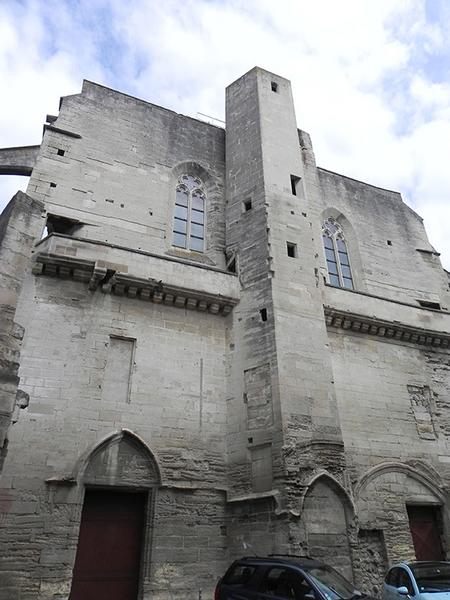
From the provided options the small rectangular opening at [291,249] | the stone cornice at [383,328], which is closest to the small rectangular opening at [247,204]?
the small rectangular opening at [291,249]

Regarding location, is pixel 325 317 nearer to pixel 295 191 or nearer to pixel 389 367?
pixel 389 367

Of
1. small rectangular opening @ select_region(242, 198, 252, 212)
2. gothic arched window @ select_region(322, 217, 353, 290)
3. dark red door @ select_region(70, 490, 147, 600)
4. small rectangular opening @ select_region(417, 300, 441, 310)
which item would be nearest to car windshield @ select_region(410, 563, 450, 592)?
dark red door @ select_region(70, 490, 147, 600)

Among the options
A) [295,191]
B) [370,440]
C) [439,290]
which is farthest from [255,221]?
[439,290]

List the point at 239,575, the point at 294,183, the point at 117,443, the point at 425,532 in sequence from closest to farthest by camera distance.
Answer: the point at 239,575 < the point at 117,443 < the point at 425,532 < the point at 294,183

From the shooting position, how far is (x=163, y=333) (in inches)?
388

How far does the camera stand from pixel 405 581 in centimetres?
627

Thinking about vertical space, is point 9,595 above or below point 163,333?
below

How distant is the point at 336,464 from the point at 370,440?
1989 mm

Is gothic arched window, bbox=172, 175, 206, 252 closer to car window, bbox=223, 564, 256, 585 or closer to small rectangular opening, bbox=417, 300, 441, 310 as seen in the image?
small rectangular opening, bbox=417, 300, 441, 310

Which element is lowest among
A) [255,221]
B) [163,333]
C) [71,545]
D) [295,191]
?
[71,545]

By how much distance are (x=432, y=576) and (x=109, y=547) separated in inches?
206

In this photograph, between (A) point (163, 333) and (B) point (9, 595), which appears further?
(A) point (163, 333)

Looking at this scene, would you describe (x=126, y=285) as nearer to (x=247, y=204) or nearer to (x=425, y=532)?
(x=247, y=204)

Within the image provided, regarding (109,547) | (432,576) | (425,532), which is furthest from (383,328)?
(109,547)
